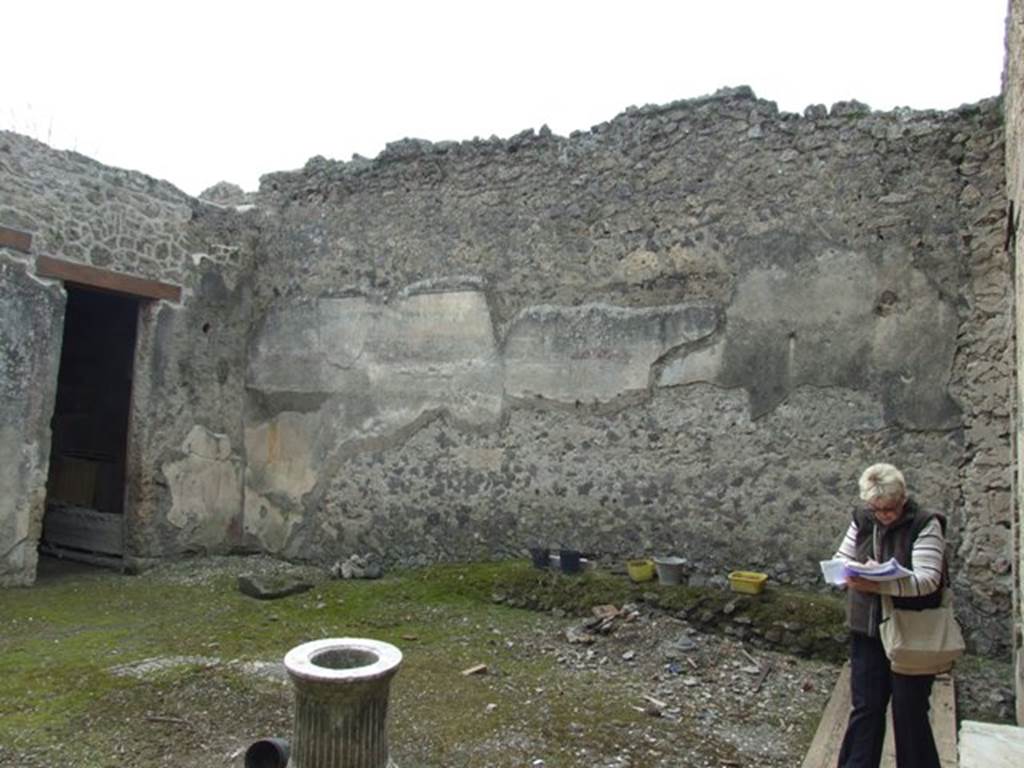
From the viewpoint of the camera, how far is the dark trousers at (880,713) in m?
2.83

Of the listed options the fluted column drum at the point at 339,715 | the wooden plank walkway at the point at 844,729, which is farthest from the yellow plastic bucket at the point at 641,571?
the fluted column drum at the point at 339,715

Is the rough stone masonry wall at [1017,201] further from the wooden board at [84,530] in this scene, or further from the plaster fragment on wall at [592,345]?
the wooden board at [84,530]

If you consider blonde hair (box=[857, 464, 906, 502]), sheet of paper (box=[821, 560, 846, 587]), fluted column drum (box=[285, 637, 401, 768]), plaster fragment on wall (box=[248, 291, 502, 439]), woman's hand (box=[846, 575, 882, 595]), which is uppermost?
plaster fragment on wall (box=[248, 291, 502, 439])

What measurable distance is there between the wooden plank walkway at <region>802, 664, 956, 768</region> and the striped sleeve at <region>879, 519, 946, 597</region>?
95 cm

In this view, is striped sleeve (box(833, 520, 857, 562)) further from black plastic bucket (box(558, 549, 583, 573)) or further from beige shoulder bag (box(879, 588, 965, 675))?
black plastic bucket (box(558, 549, 583, 573))

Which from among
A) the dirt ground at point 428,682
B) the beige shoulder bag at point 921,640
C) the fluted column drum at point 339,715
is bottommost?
the dirt ground at point 428,682

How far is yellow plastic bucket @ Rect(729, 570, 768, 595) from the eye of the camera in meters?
5.04

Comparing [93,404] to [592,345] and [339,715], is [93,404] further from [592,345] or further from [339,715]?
[339,715]

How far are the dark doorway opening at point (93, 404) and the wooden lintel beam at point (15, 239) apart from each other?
2383 millimetres

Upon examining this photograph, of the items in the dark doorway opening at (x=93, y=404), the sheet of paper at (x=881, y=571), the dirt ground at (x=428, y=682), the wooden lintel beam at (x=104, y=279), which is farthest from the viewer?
the dark doorway opening at (x=93, y=404)

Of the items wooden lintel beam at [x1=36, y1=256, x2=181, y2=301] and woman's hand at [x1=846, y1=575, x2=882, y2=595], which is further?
wooden lintel beam at [x1=36, y1=256, x2=181, y2=301]

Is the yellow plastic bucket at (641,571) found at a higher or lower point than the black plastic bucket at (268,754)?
higher

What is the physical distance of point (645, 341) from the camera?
230 inches

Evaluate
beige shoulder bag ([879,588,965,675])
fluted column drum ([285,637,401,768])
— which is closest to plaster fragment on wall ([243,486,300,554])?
fluted column drum ([285,637,401,768])
